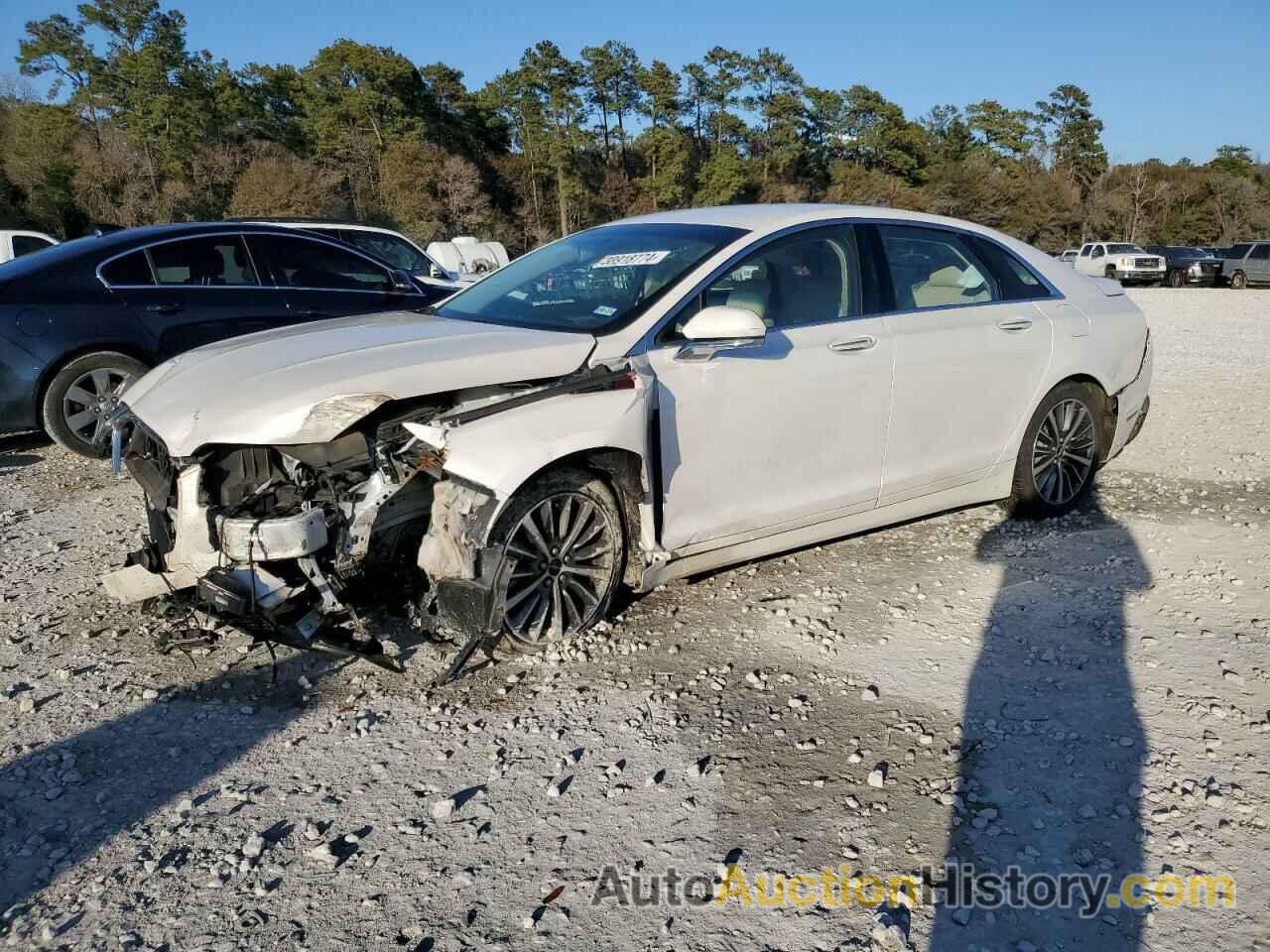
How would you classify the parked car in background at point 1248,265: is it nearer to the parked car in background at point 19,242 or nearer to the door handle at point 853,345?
the door handle at point 853,345

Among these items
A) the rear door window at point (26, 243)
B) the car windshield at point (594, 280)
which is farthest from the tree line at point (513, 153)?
the car windshield at point (594, 280)

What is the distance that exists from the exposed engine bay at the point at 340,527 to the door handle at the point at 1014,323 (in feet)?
7.66

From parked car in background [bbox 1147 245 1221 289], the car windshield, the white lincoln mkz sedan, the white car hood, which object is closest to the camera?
the white car hood

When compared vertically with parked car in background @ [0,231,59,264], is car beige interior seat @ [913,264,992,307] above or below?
below

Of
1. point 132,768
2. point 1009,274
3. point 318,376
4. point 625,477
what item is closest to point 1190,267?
point 1009,274

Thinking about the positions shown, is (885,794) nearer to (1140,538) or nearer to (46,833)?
(46,833)

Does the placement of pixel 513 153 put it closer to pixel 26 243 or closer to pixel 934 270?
pixel 26 243

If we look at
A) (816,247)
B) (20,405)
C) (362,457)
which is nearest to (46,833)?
(362,457)

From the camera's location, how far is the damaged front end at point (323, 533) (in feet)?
10.9

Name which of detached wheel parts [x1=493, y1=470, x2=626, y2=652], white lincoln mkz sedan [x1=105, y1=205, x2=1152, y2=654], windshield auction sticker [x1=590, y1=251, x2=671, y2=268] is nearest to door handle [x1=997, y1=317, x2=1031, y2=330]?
white lincoln mkz sedan [x1=105, y1=205, x2=1152, y2=654]

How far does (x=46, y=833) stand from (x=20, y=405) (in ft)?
15.7

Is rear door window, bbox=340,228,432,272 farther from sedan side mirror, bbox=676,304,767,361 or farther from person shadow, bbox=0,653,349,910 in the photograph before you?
person shadow, bbox=0,653,349,910

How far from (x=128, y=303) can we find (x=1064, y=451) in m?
6.41

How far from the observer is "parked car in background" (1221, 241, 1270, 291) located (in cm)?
3197
